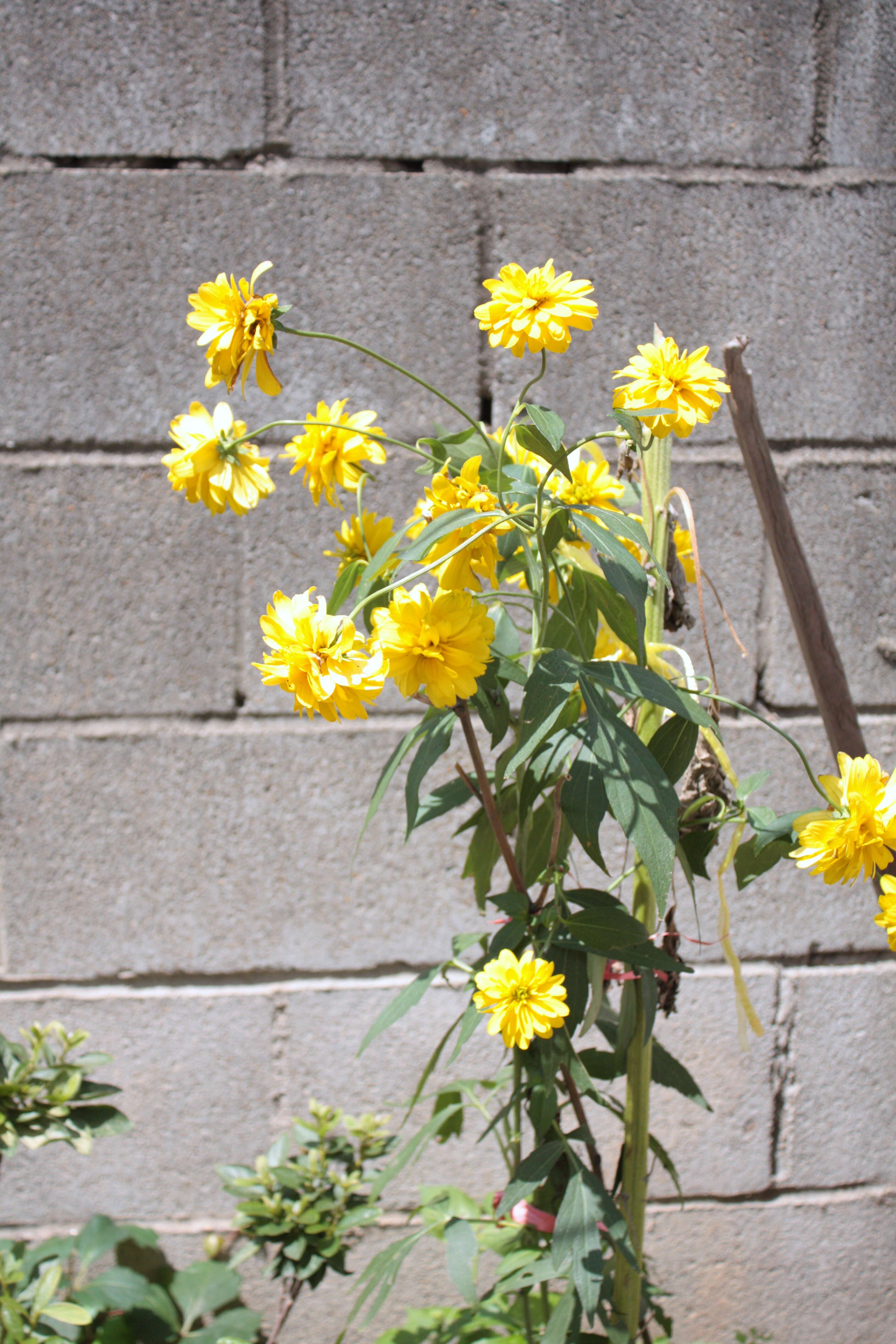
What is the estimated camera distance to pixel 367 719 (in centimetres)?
145

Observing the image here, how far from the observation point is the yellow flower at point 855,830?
67 centimetres

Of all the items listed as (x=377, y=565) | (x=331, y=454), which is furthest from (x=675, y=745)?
(x=331, y=454)

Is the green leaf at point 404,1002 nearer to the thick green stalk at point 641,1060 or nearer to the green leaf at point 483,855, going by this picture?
the green leaf at point 483,855

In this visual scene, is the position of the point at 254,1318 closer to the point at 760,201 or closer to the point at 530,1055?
the point at 530,1055

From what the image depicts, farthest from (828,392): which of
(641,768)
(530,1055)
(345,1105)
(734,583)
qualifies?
(345,1105)

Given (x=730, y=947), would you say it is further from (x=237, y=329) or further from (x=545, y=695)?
(x=237, y=329)

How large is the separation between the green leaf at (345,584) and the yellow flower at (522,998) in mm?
331

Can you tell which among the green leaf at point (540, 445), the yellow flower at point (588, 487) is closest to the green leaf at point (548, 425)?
the green leaf at point (540, 445)

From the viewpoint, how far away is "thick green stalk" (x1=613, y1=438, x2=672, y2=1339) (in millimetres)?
825

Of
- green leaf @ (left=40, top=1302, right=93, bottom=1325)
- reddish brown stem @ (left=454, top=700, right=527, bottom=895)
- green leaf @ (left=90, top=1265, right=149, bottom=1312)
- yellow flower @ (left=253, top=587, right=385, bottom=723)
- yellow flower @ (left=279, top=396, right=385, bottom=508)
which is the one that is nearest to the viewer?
yellow flower @ (left=253, top=587, right=385, bottom=723)

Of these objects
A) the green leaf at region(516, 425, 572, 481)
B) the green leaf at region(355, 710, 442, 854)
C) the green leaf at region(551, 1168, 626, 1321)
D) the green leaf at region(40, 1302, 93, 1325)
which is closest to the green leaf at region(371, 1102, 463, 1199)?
the green leaf at region(551, 1168, 626, 1321)

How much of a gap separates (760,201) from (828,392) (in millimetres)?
314

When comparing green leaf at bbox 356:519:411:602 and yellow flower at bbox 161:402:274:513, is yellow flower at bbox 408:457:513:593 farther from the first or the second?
yellow flower at bbox 161:402:274:513

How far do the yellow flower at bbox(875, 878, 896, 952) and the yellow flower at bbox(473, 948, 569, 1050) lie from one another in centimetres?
25
